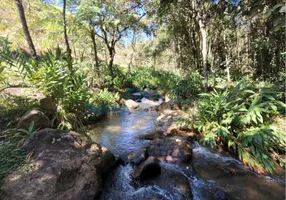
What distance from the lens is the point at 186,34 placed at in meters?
12.1

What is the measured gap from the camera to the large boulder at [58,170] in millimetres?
2232

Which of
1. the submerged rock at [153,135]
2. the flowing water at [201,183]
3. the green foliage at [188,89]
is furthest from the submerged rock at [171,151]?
the green foliage at [188,89]

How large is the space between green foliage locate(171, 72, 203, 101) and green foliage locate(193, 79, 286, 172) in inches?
133

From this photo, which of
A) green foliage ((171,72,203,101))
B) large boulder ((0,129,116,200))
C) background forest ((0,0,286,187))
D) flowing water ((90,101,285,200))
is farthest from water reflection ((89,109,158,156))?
green foliage ((171,72,203,101))

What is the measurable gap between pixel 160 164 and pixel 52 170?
6.36ft

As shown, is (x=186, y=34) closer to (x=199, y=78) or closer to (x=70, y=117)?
(x=199, y=78)

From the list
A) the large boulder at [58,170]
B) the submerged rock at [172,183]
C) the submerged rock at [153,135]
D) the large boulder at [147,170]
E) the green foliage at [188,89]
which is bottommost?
the submerged rock at [172,183]

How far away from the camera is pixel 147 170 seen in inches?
128

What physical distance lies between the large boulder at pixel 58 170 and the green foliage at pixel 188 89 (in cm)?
550

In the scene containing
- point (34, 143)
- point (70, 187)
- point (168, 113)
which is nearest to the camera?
point (70, 187)

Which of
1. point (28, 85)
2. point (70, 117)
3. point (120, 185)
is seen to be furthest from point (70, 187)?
point (28, 85)

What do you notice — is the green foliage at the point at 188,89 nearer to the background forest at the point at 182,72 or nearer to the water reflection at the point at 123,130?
the background forest at the point at 182,72

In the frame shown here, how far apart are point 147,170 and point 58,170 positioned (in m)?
1.46

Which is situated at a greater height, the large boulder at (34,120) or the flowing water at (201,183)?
the large boulder at (34,120)
